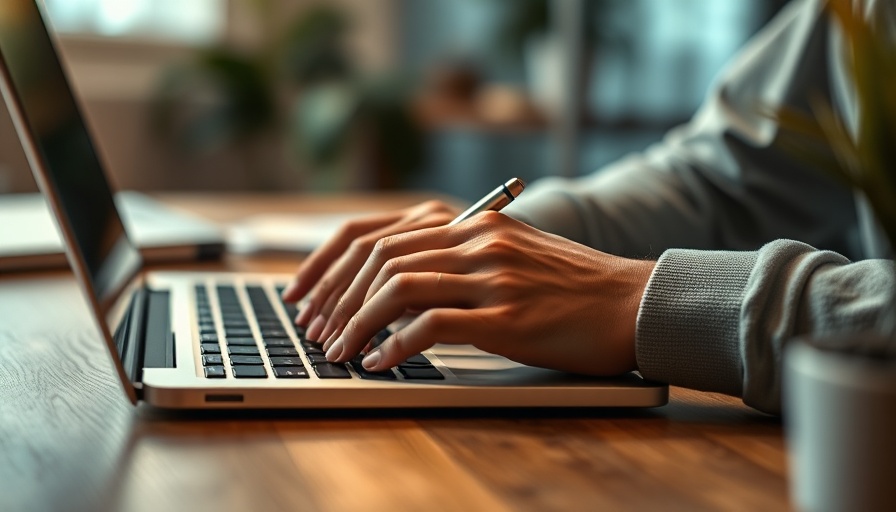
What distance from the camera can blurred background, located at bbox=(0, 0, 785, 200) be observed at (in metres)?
3.32

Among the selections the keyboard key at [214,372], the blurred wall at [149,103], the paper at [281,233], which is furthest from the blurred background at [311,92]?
the keyboard key at [214,372]

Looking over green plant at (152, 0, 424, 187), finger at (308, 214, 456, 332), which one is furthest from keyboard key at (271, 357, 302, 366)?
green plant at (152, 0, 424, 187)

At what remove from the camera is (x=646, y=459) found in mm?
503

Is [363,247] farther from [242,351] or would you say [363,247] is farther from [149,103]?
[149,103]

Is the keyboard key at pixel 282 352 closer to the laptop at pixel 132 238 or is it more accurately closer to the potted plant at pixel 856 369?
the potted plant at pixel 856 369

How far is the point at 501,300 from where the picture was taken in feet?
1.96

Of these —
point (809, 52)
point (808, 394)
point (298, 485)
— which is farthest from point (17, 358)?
point (809, 52)

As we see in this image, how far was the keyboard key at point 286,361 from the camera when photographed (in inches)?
23.7

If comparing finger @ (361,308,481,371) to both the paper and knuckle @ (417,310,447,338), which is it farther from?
the paper

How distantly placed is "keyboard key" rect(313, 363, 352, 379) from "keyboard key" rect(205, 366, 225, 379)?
55 mm

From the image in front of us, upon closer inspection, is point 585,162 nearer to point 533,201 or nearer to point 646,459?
point 533,201

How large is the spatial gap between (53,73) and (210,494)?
1.71 feet

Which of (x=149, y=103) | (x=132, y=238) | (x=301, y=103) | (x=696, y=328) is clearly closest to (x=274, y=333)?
(x=696, y=328)

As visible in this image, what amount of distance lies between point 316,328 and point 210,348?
0.28ft
